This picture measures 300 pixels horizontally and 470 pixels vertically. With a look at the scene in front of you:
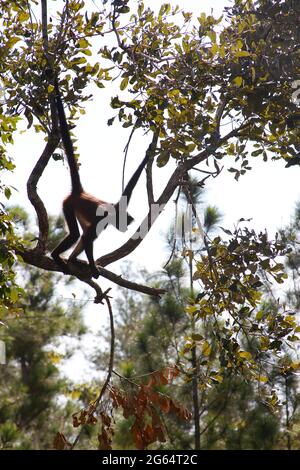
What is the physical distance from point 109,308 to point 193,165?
1160mm

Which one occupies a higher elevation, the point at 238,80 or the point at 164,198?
the point at 238,80

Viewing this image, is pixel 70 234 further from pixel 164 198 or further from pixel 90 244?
pixel 164 198

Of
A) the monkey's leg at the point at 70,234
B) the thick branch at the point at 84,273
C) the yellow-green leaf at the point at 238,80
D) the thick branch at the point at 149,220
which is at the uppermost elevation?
the monkey's leg at the point at 70,234

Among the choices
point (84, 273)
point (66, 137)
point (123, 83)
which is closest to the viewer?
point (123, 83)

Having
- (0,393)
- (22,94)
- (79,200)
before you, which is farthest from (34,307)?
(22,94)

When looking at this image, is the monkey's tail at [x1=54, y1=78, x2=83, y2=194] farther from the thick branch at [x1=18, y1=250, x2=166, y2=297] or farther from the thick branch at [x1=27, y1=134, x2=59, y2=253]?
the thick branch at [x1=18, y1=250, x2=166, y2=297]

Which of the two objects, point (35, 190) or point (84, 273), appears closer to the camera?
point (35, 190)

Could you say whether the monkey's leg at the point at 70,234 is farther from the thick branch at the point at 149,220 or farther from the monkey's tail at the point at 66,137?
the thick branch at the point at 149,220

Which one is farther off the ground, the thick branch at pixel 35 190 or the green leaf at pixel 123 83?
the green leaf at pixel 123 83

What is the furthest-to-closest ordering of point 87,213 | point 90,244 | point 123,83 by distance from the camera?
point 87,213 → point 90,244 → point 123,83

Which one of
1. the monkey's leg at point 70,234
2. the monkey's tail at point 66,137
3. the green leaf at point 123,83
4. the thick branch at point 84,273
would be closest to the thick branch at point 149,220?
the thick branch at point 84,273

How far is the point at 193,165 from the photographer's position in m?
4.78

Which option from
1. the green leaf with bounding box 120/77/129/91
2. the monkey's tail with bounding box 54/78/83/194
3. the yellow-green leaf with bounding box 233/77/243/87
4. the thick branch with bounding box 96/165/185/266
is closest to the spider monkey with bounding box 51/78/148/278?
the monkey's tail with bounding box 54/78/83/194

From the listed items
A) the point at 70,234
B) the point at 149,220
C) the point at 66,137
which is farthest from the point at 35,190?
the point at 70,234
